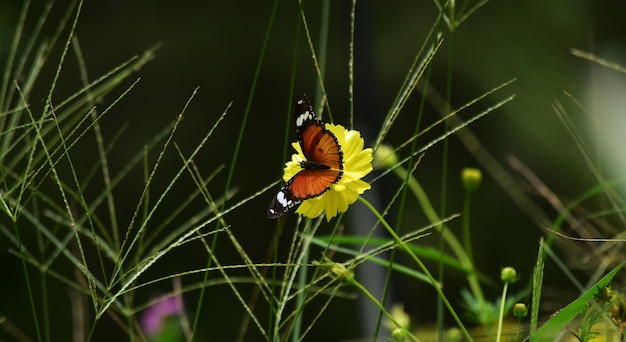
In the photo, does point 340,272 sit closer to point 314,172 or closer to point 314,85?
point 314,172

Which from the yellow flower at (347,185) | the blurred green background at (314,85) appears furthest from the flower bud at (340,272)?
the blurred green background at (314,85)

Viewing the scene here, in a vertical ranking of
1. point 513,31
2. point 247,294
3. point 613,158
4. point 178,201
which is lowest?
point 247,294

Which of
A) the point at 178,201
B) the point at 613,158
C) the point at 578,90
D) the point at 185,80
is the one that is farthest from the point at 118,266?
the point at 185,80

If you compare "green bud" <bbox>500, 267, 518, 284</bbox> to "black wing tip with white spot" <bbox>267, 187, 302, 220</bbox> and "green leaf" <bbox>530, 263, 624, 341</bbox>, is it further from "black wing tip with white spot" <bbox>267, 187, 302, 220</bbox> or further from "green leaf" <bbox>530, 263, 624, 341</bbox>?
"black wing tip with white spot" <bbox>267, 187, 302, 220</bbox>

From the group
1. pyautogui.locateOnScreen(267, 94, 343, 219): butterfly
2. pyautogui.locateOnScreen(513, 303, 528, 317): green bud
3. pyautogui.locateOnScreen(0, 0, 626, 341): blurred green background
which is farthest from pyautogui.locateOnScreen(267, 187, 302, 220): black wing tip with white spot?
pyautogui.locateOnScreen(0, 0, 626, 341): blurred green background

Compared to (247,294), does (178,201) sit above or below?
above

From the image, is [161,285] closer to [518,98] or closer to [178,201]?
[178,201]
